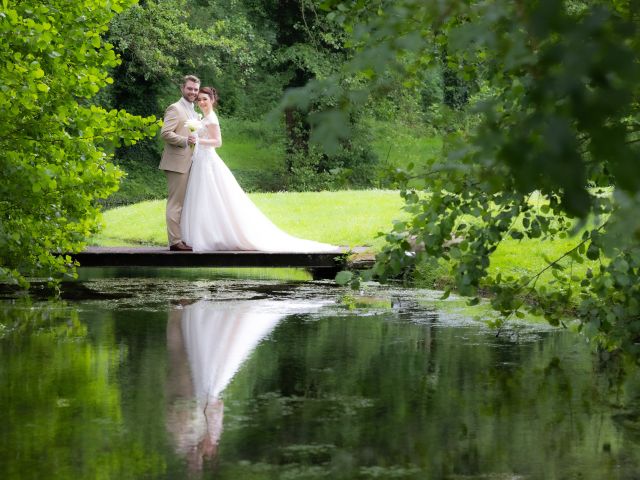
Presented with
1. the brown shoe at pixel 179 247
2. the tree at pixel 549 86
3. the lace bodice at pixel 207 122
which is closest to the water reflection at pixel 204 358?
the tree at pixel 549 86

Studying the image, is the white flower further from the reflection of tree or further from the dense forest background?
the dense forest background

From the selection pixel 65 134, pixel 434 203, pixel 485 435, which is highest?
pixel 65 134

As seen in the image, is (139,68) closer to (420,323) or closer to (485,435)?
(420,323)

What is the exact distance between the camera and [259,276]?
16.7 meters

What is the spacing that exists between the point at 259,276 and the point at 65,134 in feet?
23.6

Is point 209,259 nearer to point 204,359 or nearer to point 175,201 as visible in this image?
point 175,201

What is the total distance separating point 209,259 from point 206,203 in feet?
4.34

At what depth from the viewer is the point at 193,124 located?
15.8 meters

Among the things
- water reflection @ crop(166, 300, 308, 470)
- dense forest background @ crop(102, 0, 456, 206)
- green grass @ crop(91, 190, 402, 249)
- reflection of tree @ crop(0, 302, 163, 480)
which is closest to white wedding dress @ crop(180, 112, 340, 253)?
green grass @ crop(91, 190, 402, 249)

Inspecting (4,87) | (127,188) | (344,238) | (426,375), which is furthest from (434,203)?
(127,188)

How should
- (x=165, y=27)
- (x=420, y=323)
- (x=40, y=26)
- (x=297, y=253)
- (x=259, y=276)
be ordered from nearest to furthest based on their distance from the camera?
(x=40, y=26), (x=420, y=323), (x=297, y=253), (x=259, y=276), (x=165, y=27)

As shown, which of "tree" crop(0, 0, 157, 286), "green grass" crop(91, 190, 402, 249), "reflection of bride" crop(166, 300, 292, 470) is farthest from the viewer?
"green grass" crop(91, 190, 402, 249)

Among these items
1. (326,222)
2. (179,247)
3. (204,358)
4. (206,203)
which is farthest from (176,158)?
(204,358)

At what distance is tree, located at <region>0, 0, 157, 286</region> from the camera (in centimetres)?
900
